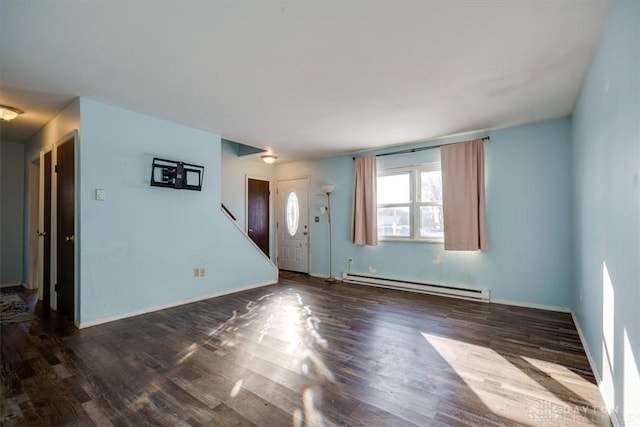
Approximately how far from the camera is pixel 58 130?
12.1 ft

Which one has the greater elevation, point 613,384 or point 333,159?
point 333,159

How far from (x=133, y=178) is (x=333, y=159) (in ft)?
11.6

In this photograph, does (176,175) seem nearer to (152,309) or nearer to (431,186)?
(152,309)

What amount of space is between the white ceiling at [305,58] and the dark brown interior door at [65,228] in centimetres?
64

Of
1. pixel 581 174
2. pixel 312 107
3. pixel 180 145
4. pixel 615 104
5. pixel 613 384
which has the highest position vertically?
pixel 312 107

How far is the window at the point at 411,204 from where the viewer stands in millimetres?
4711

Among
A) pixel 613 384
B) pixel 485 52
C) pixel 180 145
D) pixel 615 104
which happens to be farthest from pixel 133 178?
pixel 613 384

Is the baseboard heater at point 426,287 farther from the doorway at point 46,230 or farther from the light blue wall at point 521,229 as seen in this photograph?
the doorway at point 46,230

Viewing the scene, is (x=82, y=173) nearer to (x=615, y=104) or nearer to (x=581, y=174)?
(x=615, y=104)

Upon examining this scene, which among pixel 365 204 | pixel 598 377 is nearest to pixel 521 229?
pixel 598 377

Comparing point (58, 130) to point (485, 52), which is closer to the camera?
point (485, 52)

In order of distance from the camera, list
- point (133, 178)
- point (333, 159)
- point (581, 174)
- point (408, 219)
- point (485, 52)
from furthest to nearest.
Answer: point (333, 159)
point (408, 219)
point (133, 178)
point (581, 174)
point (485, 52)

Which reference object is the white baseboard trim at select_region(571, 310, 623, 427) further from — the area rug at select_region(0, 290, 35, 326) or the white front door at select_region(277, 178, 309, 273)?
the area rug at select_region(0, 290, 35, 326)

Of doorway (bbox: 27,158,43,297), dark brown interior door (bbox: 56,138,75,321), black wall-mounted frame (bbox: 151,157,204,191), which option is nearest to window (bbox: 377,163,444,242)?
black wall-mounted frame (bbox: 151,157,204,191)
